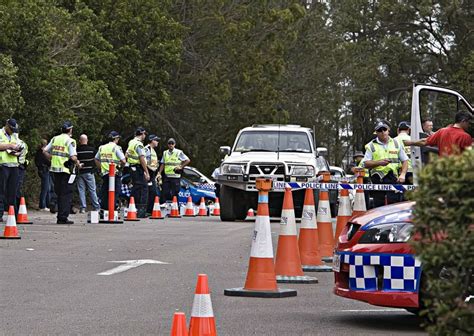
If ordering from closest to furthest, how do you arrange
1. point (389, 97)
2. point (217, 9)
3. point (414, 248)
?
1. point (414, 248)
2. point (217, 9)
3. point (389, 97)

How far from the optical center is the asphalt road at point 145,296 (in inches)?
378

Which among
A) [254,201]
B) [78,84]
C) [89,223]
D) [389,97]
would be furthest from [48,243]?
[389,97]

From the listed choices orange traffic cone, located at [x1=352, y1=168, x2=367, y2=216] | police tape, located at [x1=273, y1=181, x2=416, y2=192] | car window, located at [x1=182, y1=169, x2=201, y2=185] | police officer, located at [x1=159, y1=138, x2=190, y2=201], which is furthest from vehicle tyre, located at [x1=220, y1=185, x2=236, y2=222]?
car window, located at [x1=182, y1=169, x2=201, y2=185]

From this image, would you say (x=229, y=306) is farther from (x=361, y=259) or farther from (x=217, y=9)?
(x=217, y=9)

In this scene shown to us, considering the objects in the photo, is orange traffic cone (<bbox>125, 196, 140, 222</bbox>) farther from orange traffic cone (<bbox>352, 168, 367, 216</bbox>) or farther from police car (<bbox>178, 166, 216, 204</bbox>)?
police car (<bbox>178, 166, 216, 204</bbox>)

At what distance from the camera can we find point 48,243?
18.4 meters

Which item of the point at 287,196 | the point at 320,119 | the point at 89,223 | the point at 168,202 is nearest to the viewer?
the point at 287,196

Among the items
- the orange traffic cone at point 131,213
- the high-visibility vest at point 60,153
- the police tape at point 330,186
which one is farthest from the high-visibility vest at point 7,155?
the police tape at point 330,186

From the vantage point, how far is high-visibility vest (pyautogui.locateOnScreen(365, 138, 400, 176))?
18.7m

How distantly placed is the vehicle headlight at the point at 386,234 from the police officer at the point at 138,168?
712 inches

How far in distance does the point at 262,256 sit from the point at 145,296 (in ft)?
4.00

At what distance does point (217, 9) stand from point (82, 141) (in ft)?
69.1

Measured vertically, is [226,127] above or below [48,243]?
above

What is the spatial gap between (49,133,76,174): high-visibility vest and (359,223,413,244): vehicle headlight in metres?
14.2
